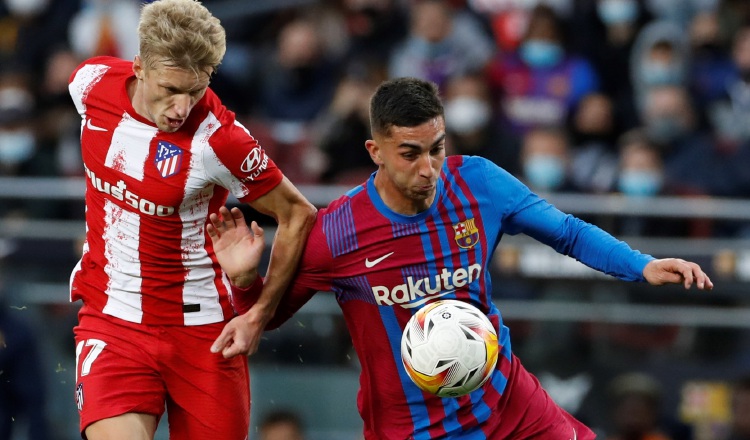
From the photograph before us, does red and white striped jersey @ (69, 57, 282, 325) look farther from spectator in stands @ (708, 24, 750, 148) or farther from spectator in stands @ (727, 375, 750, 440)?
spectator in stands @ (708, 24, 750, 148)

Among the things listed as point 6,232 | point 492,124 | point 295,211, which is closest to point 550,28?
point 492,124

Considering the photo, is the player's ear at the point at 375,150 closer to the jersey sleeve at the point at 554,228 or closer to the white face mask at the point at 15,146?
the jersey sleeve at the point at 554,228

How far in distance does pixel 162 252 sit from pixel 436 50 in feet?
20.1

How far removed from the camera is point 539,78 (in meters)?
11.6

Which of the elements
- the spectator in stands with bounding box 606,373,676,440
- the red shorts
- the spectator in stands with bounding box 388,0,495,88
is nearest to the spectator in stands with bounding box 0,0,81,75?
the spectator in stands with bounding box 388,0,495,88

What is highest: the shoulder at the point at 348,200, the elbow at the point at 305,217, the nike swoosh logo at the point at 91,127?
the nike swoosh logo at the point at 91,127

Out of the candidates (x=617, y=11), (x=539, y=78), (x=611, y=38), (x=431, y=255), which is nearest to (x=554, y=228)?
(x=431, y=255)

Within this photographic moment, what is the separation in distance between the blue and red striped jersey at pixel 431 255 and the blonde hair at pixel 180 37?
0.92 meters

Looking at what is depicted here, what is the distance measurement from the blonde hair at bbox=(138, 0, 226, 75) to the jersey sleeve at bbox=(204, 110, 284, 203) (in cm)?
31

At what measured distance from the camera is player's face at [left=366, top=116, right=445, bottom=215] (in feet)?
19.0

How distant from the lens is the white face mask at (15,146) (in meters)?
11.6

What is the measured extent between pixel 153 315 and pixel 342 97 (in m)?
5.41

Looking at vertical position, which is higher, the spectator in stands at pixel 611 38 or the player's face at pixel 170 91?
the player's face at pixel 170 91

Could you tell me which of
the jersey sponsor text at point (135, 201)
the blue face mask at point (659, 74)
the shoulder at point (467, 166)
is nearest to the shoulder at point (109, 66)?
the jersey sponsor text at point (135, 201)
